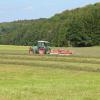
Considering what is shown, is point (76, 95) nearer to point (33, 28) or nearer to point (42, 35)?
point (42, 35)

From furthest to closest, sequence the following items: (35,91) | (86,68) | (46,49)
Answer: (46,49)
(86,68)
(35,91)

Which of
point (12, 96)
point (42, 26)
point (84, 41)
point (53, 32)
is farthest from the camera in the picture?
point (42, 26)

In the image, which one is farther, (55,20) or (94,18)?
(55,20)

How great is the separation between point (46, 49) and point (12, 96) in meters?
41.6

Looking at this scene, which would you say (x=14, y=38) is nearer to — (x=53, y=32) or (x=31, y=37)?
(x=31, y=37)

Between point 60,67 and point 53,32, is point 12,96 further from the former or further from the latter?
point 53,32

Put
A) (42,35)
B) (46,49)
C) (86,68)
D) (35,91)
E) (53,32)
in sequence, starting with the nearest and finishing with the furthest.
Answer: (35,91)
(86,68)
(46,49)
(53,32)
(42,35)

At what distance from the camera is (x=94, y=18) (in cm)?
11369

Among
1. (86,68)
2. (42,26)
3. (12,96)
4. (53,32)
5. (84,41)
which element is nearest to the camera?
(12,96)

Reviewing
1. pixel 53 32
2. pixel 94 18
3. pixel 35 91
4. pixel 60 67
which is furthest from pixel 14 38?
pixel 35 91

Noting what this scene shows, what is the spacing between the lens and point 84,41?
10794 centimetres

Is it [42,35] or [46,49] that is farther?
[42,35]

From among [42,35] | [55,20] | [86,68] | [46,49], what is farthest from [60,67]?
[55,20]

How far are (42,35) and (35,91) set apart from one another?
133811 millimetres
